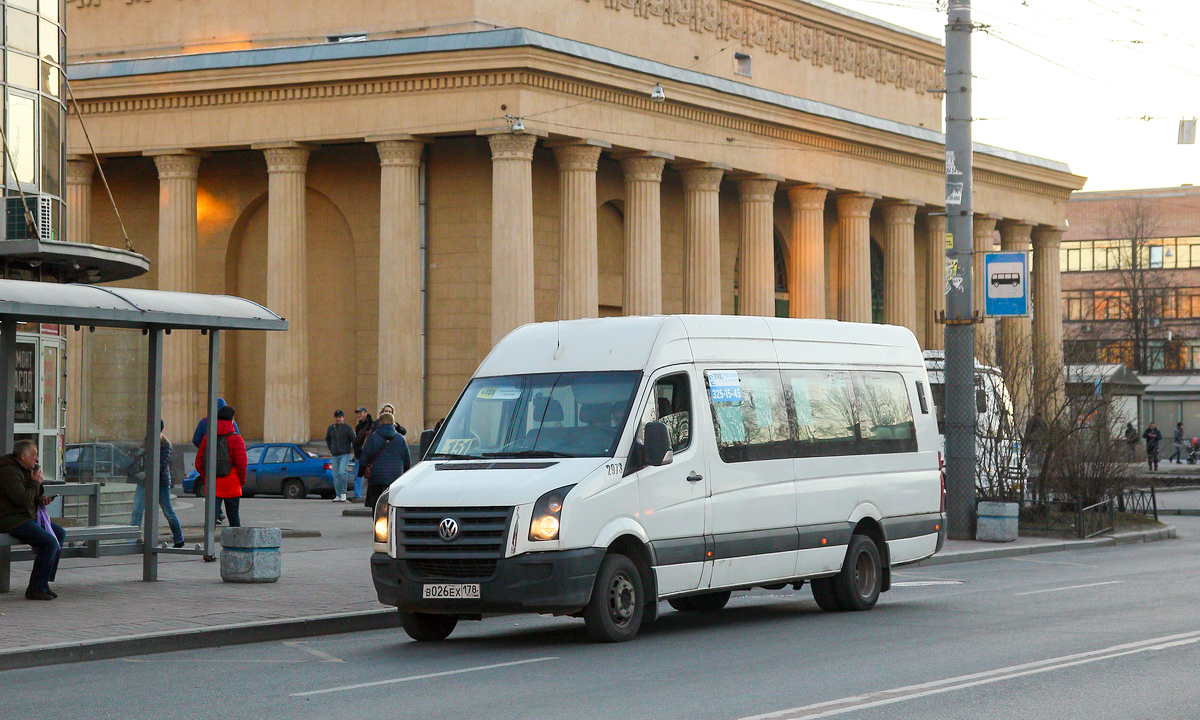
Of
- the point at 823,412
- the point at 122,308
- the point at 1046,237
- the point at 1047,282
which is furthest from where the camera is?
the point at 1046,237

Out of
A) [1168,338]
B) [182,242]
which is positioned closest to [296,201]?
[182,242]

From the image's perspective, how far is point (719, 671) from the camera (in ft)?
39.2

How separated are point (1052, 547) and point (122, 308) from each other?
15.5 metres

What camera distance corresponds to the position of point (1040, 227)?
2707 inches

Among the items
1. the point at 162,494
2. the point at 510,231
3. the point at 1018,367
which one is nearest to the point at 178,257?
the point at 510,231

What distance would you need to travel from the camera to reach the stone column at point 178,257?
47531mm

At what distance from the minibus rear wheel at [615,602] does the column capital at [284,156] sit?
113 feet

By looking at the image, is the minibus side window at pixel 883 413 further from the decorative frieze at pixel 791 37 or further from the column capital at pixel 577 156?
the decorative frieze at pixel 791 37

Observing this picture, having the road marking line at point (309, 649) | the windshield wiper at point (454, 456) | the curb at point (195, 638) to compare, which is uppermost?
the windshield wiper at point (454, 456)

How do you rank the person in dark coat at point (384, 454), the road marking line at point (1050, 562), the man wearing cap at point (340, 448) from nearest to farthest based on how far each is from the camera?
the road marking line at point (1050, 562), the person in dark coat at point (384, 454), the man wearing cap at point (340, 448)

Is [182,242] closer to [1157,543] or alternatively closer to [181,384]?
[181,384]

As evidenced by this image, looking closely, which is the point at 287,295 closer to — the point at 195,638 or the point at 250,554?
the point at 250,554

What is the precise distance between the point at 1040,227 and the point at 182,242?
36.8m

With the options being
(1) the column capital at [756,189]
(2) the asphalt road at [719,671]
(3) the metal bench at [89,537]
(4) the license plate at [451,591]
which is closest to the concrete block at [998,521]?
(2) the asphalt road at [719,671]
